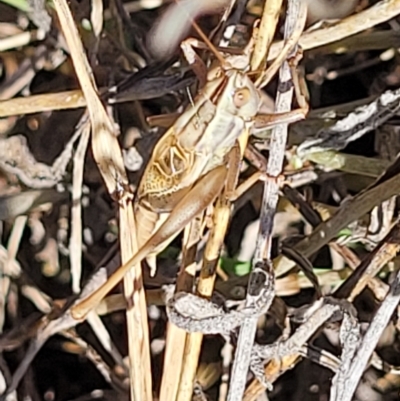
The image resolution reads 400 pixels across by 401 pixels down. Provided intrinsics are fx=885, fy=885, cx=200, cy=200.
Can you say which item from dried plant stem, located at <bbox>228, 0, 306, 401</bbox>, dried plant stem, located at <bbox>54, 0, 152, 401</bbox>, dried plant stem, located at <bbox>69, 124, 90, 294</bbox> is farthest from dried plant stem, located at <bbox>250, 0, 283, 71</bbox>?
dried plant stem, located at <bbox>69, 124, 90, 294</bbox>

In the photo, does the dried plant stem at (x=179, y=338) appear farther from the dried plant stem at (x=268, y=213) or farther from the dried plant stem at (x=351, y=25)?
the dried plant stem at (x=351, y=25)

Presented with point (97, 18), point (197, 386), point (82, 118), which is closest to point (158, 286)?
point (197, 386)

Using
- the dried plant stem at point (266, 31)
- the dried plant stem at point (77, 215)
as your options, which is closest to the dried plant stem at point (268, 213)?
the dried plant stem at point (266, 31)

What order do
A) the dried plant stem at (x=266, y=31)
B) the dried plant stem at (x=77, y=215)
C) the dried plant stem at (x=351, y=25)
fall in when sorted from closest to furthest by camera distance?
the dried plant stem at (x=266, y=31) → the dried plant stem at (x=351, y=25) → the dried plant stem at (x=77, y=215)

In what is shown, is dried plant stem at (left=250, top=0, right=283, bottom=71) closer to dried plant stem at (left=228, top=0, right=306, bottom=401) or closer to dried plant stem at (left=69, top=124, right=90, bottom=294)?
dried plant stem at (left=228, top=0, right=306, bottom=401)

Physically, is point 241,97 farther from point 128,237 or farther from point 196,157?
point 128,237

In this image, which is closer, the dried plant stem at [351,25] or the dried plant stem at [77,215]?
the dried plant stem at [351,25]

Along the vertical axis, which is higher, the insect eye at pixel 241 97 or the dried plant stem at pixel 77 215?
the insect eye at pixel 241 97

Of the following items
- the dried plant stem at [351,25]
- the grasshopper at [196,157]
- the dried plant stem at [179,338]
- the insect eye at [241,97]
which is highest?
the dried plant stem at [351,25]

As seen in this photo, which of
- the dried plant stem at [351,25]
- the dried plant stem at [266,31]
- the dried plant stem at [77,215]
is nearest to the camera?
the dried plant stem at [266,31]
